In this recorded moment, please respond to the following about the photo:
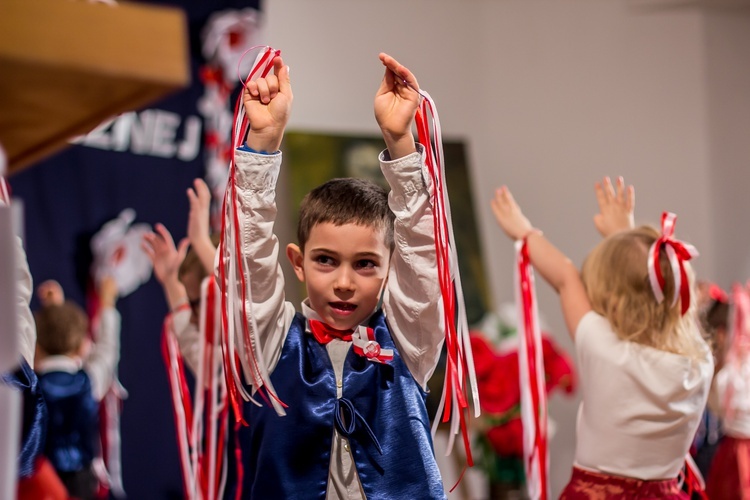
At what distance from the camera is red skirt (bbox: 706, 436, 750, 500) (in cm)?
353

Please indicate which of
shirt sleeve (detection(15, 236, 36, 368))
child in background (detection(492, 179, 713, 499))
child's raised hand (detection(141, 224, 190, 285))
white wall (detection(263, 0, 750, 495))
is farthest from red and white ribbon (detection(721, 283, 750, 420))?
shirt sleeve (detection(15, 236, 36, 368))

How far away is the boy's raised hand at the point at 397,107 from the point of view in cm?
148

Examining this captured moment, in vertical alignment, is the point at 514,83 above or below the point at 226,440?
above

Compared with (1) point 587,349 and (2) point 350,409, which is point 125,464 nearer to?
(1) point 587,349

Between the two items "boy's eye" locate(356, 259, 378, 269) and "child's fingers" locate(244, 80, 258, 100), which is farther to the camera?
"boy's eye" locate(356, 259, 378, 269)

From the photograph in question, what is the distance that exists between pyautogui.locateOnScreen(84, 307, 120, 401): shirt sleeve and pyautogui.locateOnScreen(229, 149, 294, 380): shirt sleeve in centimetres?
250

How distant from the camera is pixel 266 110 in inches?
58.7

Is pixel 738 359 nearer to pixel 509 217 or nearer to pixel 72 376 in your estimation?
pixel 509 217

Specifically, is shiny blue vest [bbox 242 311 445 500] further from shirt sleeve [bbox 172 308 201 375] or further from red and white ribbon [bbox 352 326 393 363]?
shirt sleeve [bbox 172 308 201 375]

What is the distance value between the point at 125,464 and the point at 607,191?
7.99 ft

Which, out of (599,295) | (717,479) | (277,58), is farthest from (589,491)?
(717,479)

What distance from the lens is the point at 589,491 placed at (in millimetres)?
2254

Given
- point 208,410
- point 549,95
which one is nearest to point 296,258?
point 208,410

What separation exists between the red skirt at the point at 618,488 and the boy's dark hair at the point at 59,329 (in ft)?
6.85
